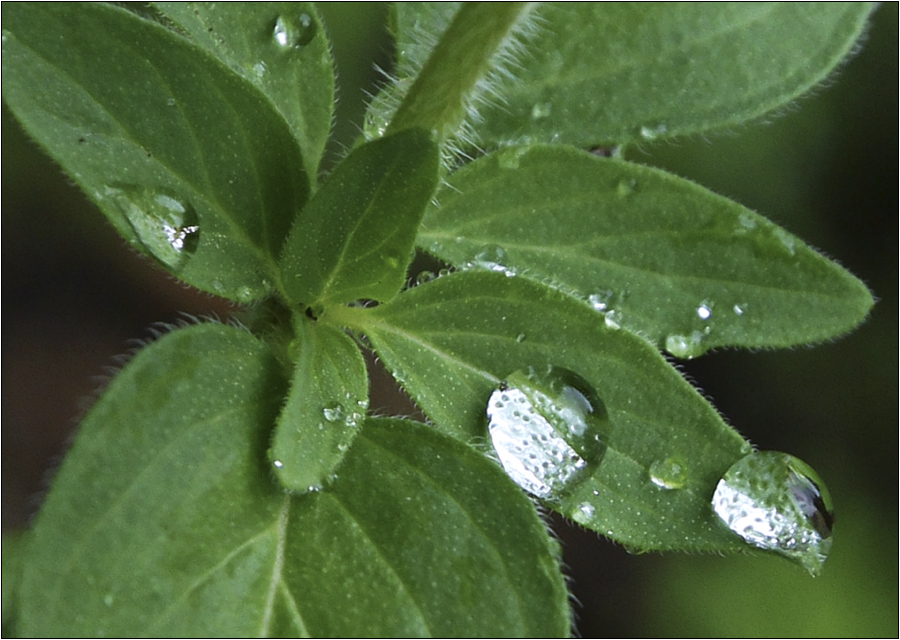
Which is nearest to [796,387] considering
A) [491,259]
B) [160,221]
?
[491,259]

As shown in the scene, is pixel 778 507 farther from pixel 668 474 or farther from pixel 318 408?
pixel 318 408

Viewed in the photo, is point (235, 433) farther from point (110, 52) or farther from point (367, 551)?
point (110, 52)

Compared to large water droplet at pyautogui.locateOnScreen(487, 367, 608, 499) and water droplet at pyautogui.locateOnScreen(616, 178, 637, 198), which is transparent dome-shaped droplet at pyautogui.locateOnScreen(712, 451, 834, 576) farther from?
water droplet at pyautogui.locateOnScreen(616, 178, 637, 198)

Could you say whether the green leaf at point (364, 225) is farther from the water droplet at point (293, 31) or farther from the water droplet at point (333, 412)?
the water droplet at point (293, 31)

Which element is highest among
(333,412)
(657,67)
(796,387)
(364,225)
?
(657,67)

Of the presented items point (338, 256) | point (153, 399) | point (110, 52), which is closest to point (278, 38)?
point (110, 52)
